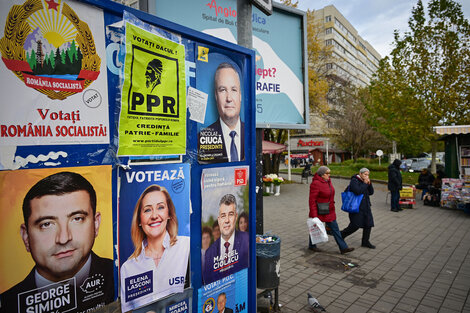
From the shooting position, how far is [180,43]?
2.64 m

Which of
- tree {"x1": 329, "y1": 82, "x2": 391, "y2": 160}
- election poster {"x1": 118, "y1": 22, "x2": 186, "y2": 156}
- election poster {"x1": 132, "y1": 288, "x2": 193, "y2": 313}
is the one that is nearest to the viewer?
election poster {"x1": 118, "y1": 22, "x2": 186, "y2": 156}

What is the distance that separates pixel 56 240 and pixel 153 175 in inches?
29.9

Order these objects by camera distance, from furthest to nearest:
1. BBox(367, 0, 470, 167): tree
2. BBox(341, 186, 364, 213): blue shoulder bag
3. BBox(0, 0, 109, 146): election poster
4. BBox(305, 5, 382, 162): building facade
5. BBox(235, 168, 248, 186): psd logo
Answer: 1. BBox(305, 5, 382, 162): building facade
2. BBox(367, 0, 470, 167): tree
3. BBox(341, 186, 364, 213): blue shoulder bag
4. BBox(235, 168, 248, 186): psd logo
5. BBox(0, 0, 109, 146): election poster

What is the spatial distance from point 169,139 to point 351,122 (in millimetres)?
32937

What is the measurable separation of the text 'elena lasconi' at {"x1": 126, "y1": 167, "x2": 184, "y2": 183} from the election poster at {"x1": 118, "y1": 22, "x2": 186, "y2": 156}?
0.14 meters

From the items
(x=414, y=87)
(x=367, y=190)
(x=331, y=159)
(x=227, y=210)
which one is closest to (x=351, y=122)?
(x=414, y=87)

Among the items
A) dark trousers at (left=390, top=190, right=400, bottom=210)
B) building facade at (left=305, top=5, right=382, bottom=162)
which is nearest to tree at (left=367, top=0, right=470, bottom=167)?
dark trousers at (left=390, top=190, right=400, bottom=210)

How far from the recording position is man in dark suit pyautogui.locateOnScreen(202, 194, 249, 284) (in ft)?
9.71

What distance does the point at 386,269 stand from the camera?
612cm

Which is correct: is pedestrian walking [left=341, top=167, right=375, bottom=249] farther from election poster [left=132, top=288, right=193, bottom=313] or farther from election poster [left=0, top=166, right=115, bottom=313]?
election poster [left=0, top=166, right=115, bottom=313]

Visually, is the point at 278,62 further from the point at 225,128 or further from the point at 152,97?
the point at 152,97

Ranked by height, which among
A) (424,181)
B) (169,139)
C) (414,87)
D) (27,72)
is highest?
(414,87)

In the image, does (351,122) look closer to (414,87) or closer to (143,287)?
(414,87)

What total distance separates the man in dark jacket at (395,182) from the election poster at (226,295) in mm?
9608
